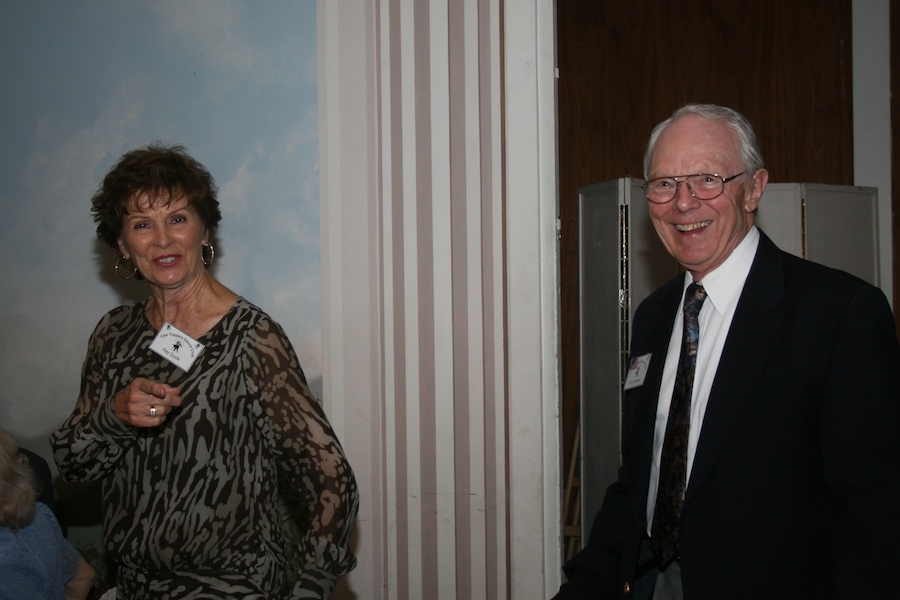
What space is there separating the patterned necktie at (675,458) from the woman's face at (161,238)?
46.3 inches

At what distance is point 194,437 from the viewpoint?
1798 mm

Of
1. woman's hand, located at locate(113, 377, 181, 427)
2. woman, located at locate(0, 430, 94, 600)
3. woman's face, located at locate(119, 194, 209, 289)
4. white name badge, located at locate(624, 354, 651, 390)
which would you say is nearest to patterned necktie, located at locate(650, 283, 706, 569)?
white name badge, located at locate(624, 354, 651, 390)

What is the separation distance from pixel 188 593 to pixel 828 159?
4.67 metres

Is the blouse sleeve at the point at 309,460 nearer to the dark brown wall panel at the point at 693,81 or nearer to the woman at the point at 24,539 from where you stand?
the woman at the point at 24,539

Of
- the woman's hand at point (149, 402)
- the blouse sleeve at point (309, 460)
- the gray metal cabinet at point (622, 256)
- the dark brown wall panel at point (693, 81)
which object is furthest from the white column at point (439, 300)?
the dark brown wall panel at point (693, 81)

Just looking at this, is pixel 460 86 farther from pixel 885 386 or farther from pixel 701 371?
pixel 885 386

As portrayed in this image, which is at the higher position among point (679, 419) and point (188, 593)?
point (679, 419)

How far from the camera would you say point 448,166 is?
9.14 feet

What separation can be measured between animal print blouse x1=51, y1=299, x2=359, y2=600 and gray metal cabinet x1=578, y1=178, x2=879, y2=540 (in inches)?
Answer: 76.3

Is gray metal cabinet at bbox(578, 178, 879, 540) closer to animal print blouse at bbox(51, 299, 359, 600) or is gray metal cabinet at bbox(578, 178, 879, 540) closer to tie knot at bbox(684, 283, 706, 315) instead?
tie knot at bbox(684, 283, 706, 315)

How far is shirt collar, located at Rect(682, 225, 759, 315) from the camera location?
159 centimetres

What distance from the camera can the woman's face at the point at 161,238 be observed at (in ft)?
6.19

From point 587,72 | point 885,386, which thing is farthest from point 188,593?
point 587,72

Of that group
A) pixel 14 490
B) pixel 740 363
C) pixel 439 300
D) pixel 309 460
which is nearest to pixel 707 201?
pixel 740 363
